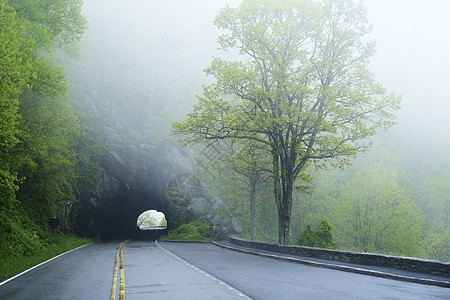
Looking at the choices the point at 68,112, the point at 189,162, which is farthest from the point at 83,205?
the point at 68,112

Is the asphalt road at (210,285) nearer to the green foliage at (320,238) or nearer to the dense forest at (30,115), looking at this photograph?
the dense forest at (30,115)

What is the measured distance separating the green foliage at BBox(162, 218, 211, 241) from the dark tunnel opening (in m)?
9.03

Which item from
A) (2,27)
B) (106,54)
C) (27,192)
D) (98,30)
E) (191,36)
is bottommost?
(27,192)

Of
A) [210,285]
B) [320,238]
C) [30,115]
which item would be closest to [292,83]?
[320,238]

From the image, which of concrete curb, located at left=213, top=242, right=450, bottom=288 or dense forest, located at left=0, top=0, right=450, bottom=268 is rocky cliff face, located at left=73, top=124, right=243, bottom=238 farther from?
concrete curb, located at left=213, top=242, right=450, bottom=288

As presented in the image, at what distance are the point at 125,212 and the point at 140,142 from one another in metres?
19.4

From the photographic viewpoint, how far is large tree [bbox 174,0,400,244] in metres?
27.0

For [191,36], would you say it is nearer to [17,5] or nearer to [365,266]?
[17,5]

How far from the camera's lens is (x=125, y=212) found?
73.2m

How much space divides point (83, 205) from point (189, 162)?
49.2ft

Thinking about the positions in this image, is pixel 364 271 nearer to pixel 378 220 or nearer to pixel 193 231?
pixel 193 231

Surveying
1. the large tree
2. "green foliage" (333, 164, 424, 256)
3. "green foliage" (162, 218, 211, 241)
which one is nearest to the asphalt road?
the large tree

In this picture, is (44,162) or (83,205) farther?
(83,205)

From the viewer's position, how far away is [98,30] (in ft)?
241
